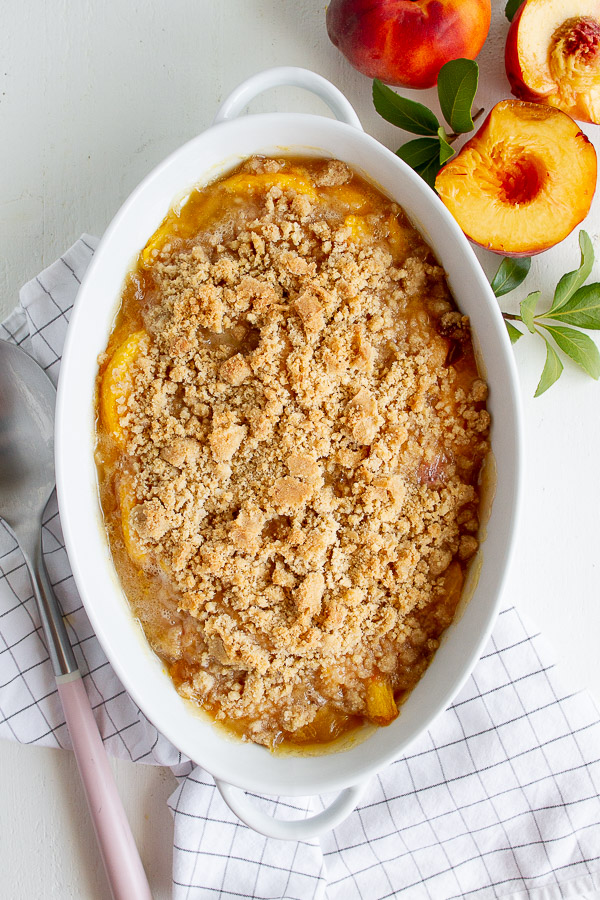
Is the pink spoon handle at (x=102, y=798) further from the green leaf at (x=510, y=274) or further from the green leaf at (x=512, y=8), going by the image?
the green leaf at (x=512, y=8)

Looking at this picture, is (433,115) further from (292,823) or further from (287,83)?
(292,823)

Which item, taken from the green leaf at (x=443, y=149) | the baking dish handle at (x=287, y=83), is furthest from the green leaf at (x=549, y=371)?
the baking dish handle at (x=287, y=83)

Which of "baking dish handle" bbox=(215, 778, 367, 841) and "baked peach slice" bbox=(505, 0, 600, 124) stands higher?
"baked peach slice" bbox=(505, 0, 600, 124)

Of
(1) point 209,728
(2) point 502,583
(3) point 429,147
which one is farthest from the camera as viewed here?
(3) point 429,147

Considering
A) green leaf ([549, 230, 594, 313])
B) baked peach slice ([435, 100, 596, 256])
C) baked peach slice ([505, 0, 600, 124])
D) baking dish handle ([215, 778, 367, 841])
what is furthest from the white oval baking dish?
baked peach slice ([505, 0, 600, 124])

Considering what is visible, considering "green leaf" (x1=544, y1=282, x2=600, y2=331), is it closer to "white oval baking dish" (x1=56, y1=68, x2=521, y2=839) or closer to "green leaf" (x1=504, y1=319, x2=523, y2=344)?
"green leaf" (x1=504, y1=319, x2=523, y2=344)

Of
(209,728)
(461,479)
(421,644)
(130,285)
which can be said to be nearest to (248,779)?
(209,728)

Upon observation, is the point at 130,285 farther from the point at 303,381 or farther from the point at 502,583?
the point at 502,583

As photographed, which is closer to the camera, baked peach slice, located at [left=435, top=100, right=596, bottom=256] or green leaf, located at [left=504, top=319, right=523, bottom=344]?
baked peach slice, located at [left=435, top=100, right=596, bottom=256]
